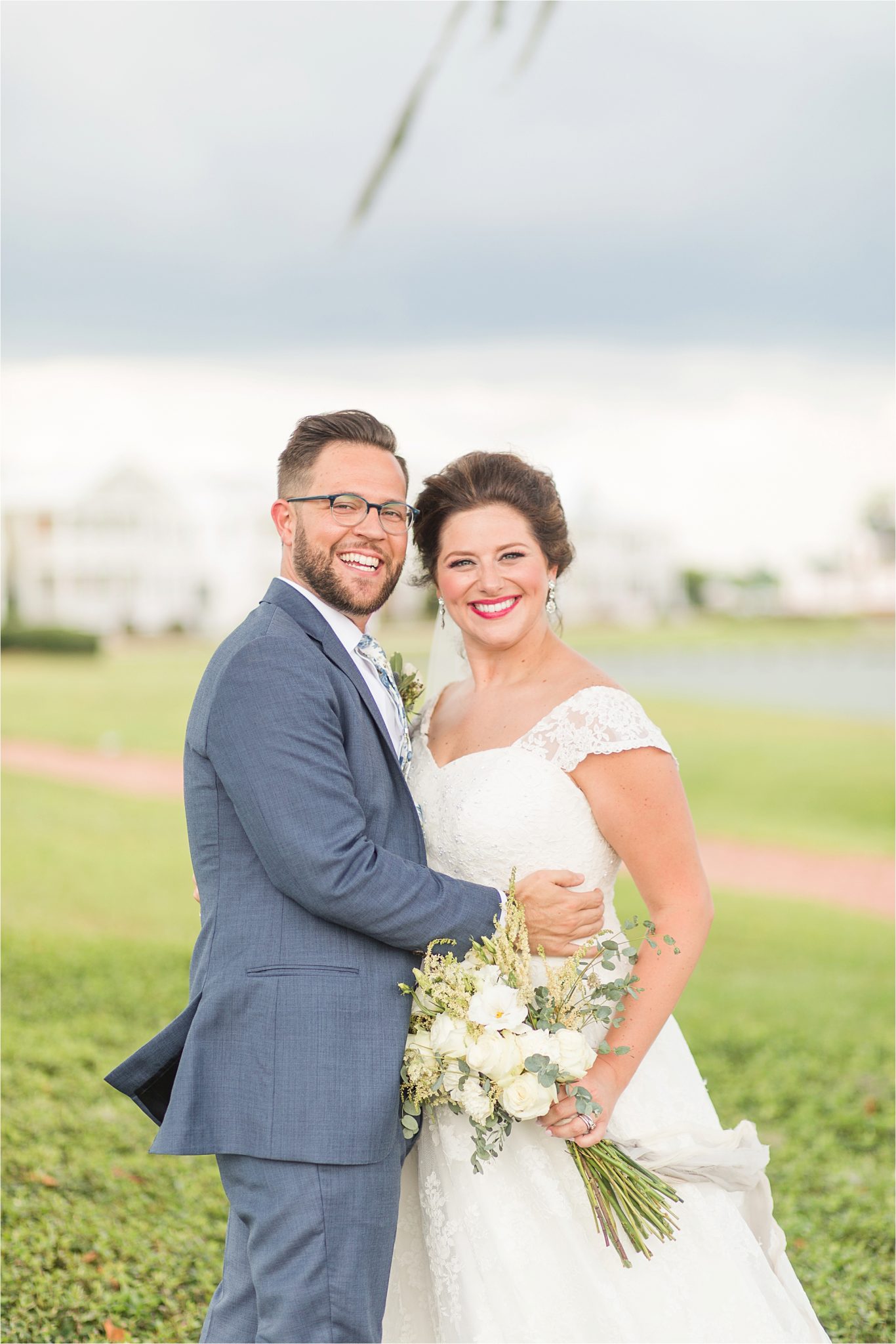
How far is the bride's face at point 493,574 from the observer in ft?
10.0

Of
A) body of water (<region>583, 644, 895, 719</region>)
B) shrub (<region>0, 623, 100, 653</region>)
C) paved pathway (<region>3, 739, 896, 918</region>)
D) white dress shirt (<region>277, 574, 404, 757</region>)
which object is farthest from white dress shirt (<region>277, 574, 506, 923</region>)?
shrub (<region>0, 623, 100, 653</region>)

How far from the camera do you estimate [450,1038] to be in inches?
94.7

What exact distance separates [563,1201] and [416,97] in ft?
8.20

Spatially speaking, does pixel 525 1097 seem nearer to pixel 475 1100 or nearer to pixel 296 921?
pixel 475 1100

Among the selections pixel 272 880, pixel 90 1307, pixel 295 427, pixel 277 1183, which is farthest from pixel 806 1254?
pixel 295 427

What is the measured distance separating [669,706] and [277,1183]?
95.8 feet

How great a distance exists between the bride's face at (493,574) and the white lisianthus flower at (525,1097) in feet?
3.74

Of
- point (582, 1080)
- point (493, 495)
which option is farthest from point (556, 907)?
point (493, 495)

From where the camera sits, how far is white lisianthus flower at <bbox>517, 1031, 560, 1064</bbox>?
2408 mm

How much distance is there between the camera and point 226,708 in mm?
2457

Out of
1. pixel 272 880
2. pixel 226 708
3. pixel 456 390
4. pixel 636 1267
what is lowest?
pixel 636 1267

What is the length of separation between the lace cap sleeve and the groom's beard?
511 millimetres

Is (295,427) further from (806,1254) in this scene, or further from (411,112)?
(806,1254)

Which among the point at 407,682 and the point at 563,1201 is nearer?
the point at 563,1201
